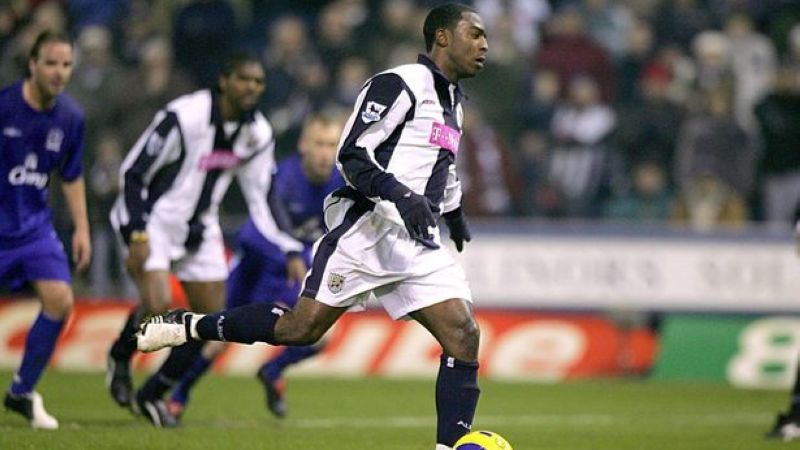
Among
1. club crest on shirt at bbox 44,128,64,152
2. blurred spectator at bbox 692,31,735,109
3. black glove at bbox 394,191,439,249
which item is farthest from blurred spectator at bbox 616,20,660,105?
black glove at bbox 394,191,439,249

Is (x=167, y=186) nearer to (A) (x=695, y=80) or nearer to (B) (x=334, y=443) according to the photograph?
(B) (x=334, y=443)

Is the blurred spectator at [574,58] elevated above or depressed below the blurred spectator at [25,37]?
above

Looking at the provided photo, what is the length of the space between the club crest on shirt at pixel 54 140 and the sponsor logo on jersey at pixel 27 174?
12cm

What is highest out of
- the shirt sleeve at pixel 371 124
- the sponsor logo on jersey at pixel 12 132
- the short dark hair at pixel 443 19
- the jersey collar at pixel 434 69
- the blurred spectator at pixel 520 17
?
the blurred spectator at pixel 520 17

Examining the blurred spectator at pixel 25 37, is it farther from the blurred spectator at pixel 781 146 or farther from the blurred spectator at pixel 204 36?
the blurred spectator at pixel 781 146

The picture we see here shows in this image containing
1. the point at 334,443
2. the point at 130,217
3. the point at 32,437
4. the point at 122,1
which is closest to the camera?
the point at 32,437

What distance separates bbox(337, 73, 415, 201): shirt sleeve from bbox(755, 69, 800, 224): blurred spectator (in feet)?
36.5

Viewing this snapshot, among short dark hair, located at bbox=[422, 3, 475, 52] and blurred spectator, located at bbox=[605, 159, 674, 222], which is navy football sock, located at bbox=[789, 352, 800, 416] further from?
blurred spectator, located at bbox=[605, 159, 674, 222]

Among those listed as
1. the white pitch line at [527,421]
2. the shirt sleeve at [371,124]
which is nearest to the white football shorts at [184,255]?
the white pitch line at [527,421]

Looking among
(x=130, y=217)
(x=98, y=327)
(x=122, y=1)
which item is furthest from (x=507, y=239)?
(x=130, y=217)

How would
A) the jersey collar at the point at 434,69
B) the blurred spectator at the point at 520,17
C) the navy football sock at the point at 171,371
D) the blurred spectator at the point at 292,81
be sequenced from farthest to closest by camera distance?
the blurred spectator at the point at 520,17
the blurred spectator at the point at 292,81
the navy football sock at the point at 171,371
the jersey collar at the point at 434,69

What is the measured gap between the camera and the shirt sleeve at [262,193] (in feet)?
37.5

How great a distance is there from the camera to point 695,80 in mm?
19516

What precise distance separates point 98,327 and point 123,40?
4229mm
